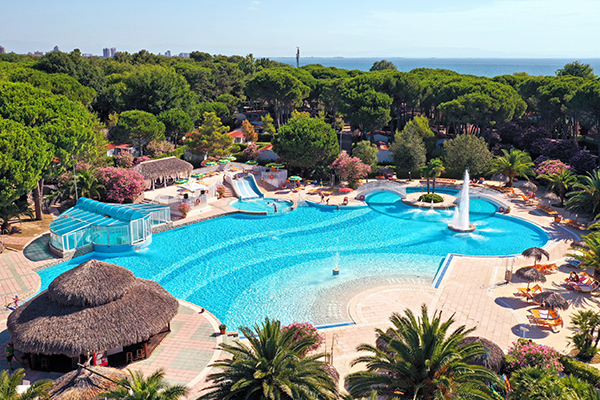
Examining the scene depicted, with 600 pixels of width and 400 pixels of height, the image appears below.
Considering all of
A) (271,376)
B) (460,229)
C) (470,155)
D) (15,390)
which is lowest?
(460,229)

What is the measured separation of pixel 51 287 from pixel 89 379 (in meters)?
5.81

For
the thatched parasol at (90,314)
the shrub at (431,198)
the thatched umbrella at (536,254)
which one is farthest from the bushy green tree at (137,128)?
the thatched umbrella at (536,254)

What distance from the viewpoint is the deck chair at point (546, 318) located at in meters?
21.4

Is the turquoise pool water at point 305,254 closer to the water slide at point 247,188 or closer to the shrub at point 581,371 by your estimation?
the water slide at point 247,188

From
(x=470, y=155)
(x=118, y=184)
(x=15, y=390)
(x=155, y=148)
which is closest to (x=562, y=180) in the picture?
(x=470, y=155)

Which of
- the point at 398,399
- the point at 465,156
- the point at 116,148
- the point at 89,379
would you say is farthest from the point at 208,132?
the point at 398,399

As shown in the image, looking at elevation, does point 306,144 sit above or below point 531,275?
above

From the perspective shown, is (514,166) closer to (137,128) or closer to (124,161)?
(124,161)

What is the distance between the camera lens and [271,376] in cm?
1302

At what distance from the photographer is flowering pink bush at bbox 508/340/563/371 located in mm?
16703

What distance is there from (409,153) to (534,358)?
102 feet

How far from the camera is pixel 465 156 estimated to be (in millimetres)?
45656

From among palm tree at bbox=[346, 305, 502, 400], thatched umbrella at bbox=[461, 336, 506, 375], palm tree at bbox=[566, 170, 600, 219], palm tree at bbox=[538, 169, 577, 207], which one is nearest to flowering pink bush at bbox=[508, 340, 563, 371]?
thatched umbrella at bbox=[461, 336, 506, 375]

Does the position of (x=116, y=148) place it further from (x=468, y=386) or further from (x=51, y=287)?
(x=468, y=386)
